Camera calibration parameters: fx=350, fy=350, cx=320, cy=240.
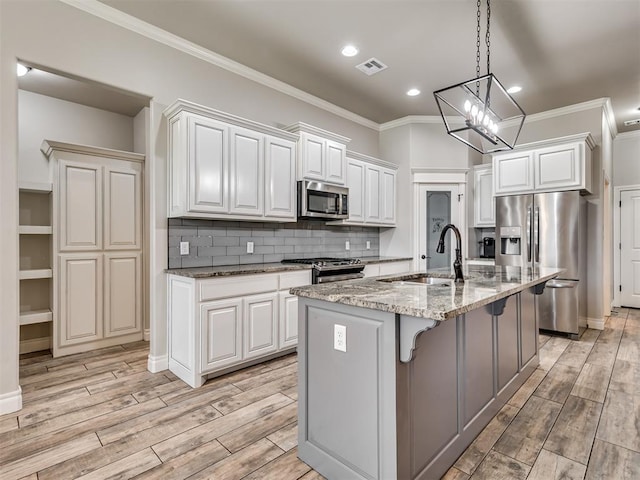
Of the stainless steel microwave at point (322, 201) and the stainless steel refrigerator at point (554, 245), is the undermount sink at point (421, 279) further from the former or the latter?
the stainless steel refrigerator at point (554, 245)

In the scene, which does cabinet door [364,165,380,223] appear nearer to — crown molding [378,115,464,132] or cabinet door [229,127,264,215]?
crown molding [378,115,464,132]

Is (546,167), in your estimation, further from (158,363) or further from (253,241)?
(158,363)

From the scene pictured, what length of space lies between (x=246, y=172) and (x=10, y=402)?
96.5 inches

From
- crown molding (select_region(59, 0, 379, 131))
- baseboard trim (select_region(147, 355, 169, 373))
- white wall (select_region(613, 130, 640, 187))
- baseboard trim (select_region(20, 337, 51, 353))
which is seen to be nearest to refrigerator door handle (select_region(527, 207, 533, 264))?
white wall (select_region(613, 130, 640, 187))

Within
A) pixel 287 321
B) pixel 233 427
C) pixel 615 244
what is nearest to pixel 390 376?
pixel 233 427

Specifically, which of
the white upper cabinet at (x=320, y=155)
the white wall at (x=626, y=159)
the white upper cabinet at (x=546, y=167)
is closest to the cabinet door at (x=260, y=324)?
the white upper cabinet at (x=320, y=155)

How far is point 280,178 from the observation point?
368cm

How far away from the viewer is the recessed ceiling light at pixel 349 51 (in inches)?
133

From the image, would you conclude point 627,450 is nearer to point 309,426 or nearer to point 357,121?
point 309,426

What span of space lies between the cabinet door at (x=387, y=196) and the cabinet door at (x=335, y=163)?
992 mm

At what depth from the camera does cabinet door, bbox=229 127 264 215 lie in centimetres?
327

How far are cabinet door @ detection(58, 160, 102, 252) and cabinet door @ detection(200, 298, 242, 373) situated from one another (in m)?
1.91

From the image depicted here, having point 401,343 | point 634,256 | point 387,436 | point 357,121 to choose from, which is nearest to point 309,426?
point 387,436

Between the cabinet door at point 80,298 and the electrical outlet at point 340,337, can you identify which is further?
the cabinet door at point 80,298
